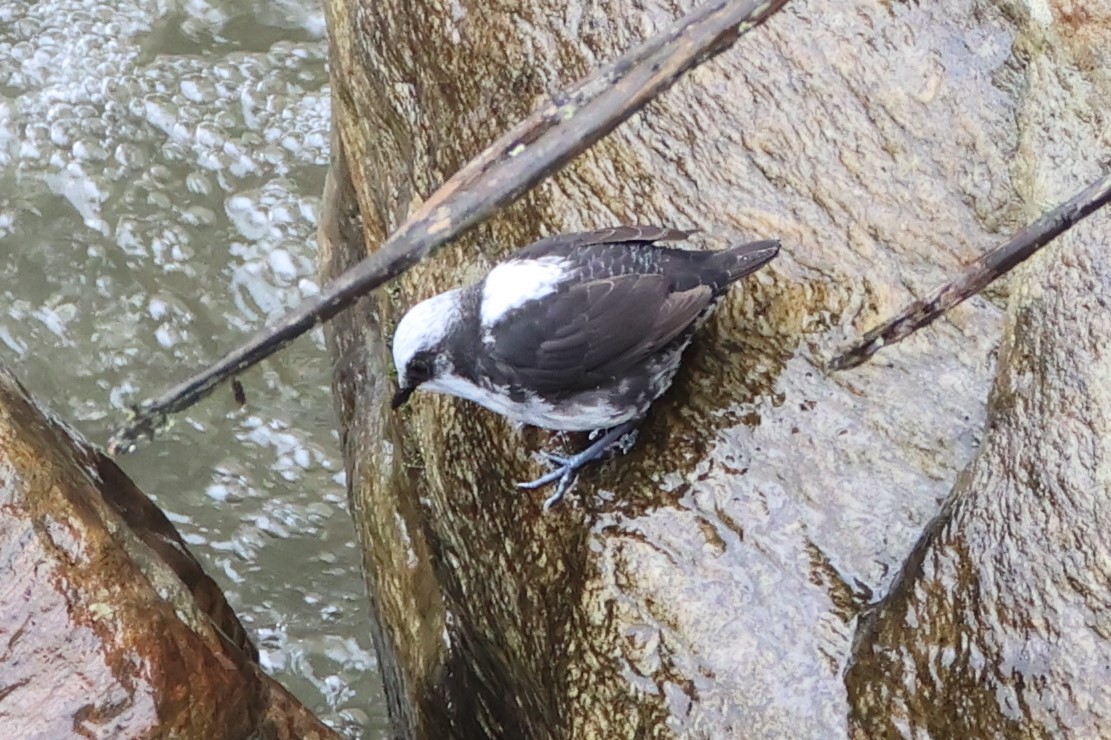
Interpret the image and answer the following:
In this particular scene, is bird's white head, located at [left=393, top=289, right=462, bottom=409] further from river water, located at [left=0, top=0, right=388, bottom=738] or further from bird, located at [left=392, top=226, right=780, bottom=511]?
river water, located at [left=0, top=0, right=388, bottom=738]

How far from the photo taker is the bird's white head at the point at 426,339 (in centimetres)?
355

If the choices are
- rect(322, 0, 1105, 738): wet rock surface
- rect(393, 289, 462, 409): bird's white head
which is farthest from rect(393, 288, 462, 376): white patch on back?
rect(322, 0, 1105, 738): wet rock surface

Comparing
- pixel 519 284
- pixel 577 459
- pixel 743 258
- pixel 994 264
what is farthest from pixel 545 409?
pixel 994 264

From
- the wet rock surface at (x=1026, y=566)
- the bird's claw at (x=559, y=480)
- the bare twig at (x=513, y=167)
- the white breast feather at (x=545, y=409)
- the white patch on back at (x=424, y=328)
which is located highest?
the white patch on back at (x=424, y=328)

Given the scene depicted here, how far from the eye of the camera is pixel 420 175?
172 inches

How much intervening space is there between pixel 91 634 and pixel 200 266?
15.2ft

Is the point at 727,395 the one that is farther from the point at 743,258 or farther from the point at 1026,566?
the point at 1026,566

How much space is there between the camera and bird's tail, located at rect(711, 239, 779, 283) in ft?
11.4

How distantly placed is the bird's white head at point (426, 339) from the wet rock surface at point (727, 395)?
1.45 feet

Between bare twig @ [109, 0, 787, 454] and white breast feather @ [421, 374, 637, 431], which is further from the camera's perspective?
white breast feather @ [421, 374, 637, 431]

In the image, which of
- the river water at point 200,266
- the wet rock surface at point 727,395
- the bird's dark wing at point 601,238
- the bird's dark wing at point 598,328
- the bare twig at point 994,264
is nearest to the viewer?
the bare twig at point 994,264

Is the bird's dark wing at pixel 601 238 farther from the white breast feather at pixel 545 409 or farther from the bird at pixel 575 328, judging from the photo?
the white breast feather at pixel 545 409

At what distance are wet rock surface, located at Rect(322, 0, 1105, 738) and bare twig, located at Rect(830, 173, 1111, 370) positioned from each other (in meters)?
0.44

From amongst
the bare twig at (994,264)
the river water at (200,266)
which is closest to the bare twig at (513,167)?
the bare twig at (994,264)
